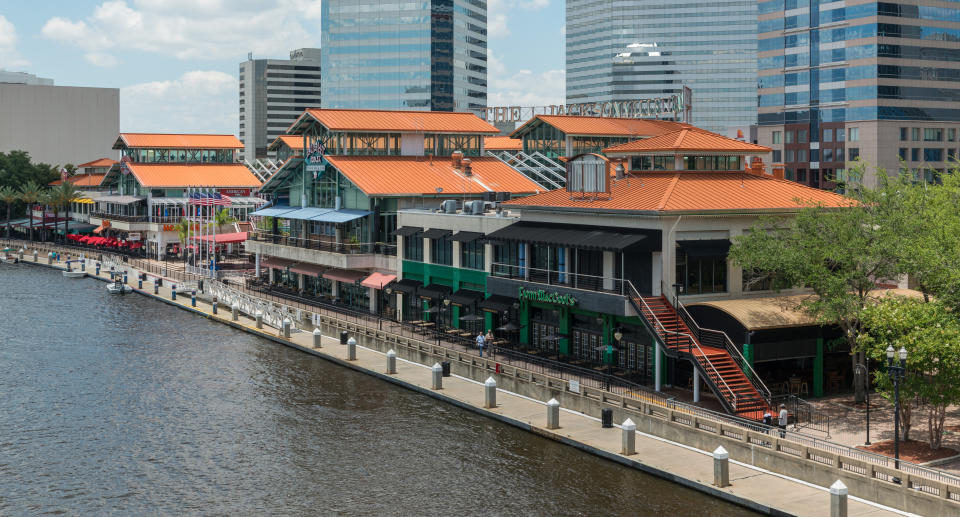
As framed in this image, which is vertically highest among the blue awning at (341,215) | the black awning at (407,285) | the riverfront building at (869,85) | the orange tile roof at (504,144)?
the riverfront building at (869,85)

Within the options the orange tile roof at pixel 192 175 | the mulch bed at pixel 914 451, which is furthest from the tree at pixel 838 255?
the orange tile roof at pixel 192 175

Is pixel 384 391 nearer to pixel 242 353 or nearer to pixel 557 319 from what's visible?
pixel 557 319

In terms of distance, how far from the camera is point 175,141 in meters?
151

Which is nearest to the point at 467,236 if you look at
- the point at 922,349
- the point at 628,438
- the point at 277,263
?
the point at 628,438

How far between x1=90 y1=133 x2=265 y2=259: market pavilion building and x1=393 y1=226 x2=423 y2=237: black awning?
5960 cm

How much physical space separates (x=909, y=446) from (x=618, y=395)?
42.7 feet

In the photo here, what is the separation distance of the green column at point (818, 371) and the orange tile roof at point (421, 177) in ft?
138

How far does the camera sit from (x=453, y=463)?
45125 millimetres

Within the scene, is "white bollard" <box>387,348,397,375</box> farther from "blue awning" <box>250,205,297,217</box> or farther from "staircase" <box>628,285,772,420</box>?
"blue awning" <box>250,205,297,217</box>

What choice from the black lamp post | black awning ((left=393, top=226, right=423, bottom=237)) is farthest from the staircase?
black awning ((left=393, top=226, right=423, bottom=237))

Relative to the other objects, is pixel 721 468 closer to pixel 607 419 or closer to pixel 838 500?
pixel 838 500

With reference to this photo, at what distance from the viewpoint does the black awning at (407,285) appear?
79.0 metres

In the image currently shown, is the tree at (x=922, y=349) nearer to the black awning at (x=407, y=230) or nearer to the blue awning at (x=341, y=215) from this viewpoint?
the black awning at (x=407, y=230)

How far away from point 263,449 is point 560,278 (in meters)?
23.1
